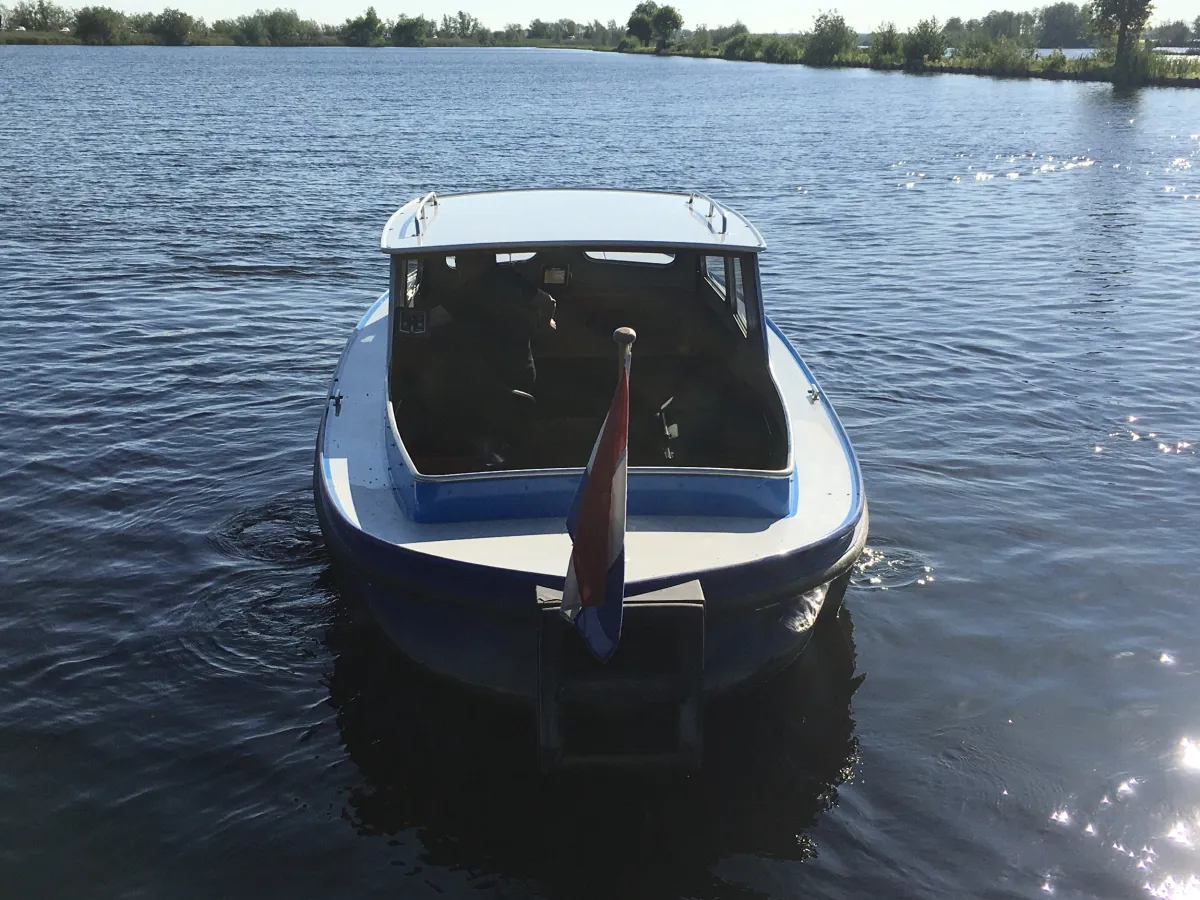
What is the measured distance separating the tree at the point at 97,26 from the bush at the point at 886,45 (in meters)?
103

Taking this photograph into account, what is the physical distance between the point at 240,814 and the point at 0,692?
2.18 meters

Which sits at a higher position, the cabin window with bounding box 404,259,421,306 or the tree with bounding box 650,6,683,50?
the tree with bounding box 650,6,683,50

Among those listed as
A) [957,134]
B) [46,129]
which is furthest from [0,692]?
[957,134]

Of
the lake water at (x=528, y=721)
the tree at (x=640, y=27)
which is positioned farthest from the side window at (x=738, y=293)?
the tree at (x=640, y=27)

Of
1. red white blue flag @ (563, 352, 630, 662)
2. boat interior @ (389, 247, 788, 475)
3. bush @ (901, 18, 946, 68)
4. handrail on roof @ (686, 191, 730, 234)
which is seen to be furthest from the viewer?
bush @ (901, 18, 946, 68)

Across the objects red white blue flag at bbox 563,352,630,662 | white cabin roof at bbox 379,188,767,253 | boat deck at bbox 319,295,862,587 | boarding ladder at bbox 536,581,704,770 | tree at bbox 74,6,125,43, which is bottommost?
boarding ladder at bbox 536,581,704,770

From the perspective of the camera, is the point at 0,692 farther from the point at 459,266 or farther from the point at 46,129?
the point at 46,129

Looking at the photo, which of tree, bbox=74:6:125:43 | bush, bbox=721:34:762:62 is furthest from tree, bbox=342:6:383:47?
bush, bbox=721:34:762:62

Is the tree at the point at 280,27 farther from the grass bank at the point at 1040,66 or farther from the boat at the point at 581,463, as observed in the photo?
the boat at the point at 581,463

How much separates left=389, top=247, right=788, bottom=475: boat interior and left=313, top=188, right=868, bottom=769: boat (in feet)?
0.06

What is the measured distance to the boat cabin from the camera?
25.7 feet

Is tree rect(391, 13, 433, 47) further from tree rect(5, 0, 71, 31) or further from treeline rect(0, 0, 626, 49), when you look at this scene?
tree rect(5, 0, 71, 31)

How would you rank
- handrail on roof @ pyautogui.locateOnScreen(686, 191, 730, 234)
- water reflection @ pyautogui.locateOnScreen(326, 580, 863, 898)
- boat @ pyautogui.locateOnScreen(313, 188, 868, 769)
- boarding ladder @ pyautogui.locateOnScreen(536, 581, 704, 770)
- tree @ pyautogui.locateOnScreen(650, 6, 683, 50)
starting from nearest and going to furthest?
boarding ladder @ pyautogui.locateOnScreen(536, 581, 704, 770)
boat @ pyautogui.locateOnScreen(313, 188, 868, 769)
water reflection @ pyautogui.locateOnScreen(326, 580, 863, 898)
handrail on roof @ pyautogui.locateOnScreen(686, 191, 730, 234)
tree @ pyautogui.locateOnScreen(650, 6, 683, 50)

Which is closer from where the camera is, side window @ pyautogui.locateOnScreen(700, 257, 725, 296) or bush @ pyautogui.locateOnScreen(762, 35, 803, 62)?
side window @ pyautogui.locateOnScreen(700, 257, 725, 296)
